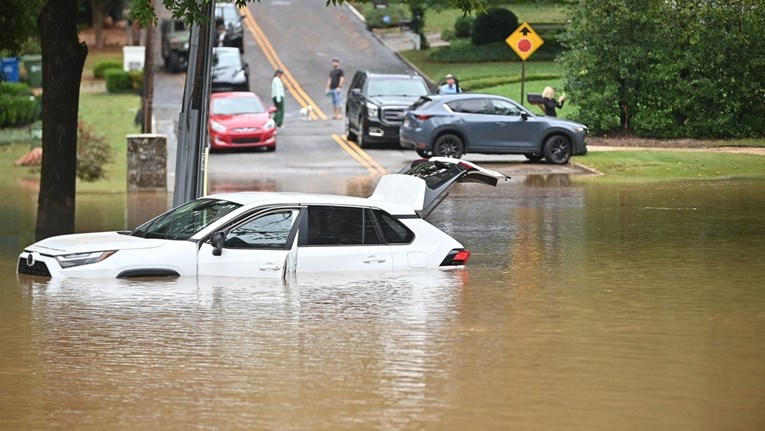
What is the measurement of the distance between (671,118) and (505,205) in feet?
41.3

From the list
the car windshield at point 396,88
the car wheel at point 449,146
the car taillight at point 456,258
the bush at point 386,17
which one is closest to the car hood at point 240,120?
the car windshield at point 396,88

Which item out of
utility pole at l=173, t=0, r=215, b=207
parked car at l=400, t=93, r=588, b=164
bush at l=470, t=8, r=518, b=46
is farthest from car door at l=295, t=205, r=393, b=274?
bush at l=470, t=8, r=518, b=46

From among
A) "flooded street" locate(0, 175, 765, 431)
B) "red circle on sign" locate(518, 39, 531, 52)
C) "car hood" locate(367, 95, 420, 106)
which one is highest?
"red circle on sign" locate(518, 39, 531, 52)

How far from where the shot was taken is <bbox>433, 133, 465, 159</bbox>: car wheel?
32719 millimetres

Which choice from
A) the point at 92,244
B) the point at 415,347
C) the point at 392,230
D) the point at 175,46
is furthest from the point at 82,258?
the point at 175,46

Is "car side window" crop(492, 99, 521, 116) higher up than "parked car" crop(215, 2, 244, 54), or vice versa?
"parked car" crop(215, 2, 244, 54)

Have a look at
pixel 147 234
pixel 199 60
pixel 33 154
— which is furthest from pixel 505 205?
pixel 33 154

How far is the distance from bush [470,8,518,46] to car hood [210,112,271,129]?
22634 millimetres

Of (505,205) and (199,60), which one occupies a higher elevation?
(199,60)

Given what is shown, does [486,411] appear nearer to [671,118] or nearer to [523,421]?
[523,421]

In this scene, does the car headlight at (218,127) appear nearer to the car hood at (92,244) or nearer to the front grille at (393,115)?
the front grille at (393,115)

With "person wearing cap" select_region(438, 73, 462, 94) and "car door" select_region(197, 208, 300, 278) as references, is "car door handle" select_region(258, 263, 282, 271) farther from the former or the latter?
"person wearing cap" select_region(438, 73, 462, 94)

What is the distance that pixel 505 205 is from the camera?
1030 inches

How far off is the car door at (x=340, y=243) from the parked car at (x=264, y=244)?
1 centimetres
